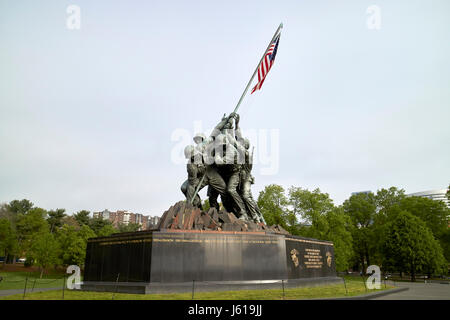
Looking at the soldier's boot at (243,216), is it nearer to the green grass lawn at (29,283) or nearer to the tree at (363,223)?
the green grass lawn at (29,283)

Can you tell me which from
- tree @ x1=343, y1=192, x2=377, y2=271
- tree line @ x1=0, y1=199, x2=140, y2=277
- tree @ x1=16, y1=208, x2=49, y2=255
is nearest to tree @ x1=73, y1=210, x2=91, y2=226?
tree line @ x1=0, y1=199, x2=140, y2=277

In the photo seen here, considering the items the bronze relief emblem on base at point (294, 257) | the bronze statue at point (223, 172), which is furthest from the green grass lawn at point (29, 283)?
the bronze relief emblem on base at point (294, 257)

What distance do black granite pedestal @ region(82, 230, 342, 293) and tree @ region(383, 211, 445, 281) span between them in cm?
2430

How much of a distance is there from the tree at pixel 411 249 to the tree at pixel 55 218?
2400 inches

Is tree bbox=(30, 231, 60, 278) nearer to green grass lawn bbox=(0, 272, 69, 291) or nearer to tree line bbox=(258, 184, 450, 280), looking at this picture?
green grass lawn bbox=(0, 272, 69, 291)

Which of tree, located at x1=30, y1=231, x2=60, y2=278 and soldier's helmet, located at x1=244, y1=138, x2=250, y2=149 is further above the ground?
soldier's helmet, located at x1=244, y1=138, x2=250, y2=149

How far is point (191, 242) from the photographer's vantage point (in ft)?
37.4

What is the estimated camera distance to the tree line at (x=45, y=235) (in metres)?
40.0

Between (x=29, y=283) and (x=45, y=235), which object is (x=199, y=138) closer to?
(x=29, y=283)

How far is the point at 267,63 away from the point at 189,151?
6.72 meters

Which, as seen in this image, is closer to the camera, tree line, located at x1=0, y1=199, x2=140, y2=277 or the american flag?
the american flag

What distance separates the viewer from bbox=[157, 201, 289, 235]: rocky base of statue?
12.3m
